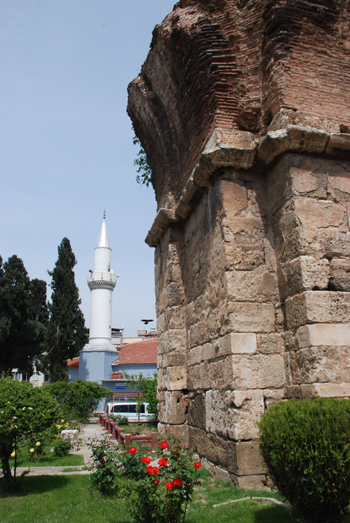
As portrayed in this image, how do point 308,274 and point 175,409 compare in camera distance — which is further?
point 175,409

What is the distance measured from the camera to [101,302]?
106 feet

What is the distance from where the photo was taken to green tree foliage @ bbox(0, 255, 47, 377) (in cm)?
2478

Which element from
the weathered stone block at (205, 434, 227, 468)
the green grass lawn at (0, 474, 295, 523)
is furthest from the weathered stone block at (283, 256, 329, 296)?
the green grass lawn at (0, 474, 295, 523)

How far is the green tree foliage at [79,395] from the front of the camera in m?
20.5

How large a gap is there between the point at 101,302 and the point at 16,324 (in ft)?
27.1

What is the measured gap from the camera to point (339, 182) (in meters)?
4.50

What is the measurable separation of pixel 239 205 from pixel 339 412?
2676mm

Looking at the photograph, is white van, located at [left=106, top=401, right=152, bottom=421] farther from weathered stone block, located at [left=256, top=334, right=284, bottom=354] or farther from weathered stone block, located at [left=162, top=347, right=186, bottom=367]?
weathered stone block, located at [left=256, top=334, right=284, bottom=354]

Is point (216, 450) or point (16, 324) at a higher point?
point (16, 324)

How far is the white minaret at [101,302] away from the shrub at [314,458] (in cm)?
→ 2985

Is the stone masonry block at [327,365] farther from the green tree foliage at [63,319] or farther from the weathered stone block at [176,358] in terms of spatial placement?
the green tree foliage at [63,319]

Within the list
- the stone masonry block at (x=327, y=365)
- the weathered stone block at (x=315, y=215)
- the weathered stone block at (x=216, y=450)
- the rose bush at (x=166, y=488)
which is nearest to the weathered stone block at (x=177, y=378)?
→ the weathered stone block at (x=216, y=450)

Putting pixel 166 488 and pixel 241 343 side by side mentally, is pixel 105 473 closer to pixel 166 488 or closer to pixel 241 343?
pixel 166 488

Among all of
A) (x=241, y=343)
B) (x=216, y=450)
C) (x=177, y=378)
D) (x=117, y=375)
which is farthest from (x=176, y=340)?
(x=117, y=375)
